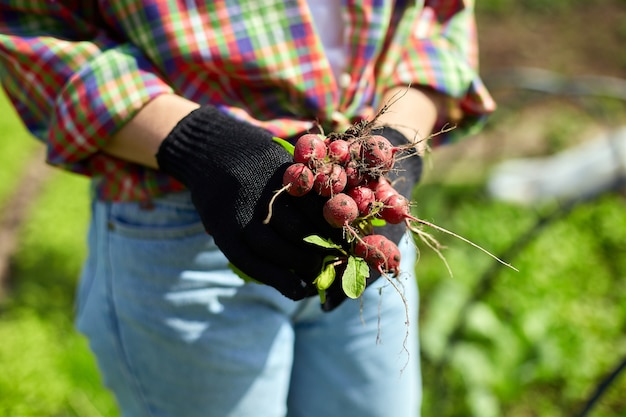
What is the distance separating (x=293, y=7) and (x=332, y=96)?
0.18 m

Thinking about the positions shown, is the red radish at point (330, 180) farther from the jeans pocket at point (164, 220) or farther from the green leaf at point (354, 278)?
the jeans pocket at point (164, 220)

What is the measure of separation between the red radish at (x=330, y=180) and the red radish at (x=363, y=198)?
0.03 meters

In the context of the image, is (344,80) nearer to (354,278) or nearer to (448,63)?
(448,63)

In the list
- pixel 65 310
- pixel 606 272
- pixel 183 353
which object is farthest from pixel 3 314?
pixel 606 272

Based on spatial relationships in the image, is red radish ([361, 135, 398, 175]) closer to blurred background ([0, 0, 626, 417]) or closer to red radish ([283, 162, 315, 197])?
red radish ([283, 162, 315, 197])

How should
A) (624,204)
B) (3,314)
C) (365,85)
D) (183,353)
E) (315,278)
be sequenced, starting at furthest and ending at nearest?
(624,204)
(3,314)
(365,85)
(183,353)
(315,278)

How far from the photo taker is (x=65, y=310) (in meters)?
2.75

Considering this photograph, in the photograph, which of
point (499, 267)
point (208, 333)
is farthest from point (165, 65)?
point (499, 267)

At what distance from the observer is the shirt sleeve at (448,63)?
1.36 m

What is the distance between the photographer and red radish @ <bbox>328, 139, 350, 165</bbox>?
1.03 metres

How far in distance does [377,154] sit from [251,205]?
0.21 m

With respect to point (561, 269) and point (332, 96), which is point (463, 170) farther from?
point (332, 96)

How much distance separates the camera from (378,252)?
1027 millimetres

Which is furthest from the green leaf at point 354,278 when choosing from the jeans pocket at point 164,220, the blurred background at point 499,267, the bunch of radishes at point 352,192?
the blurred background at point 499,267
